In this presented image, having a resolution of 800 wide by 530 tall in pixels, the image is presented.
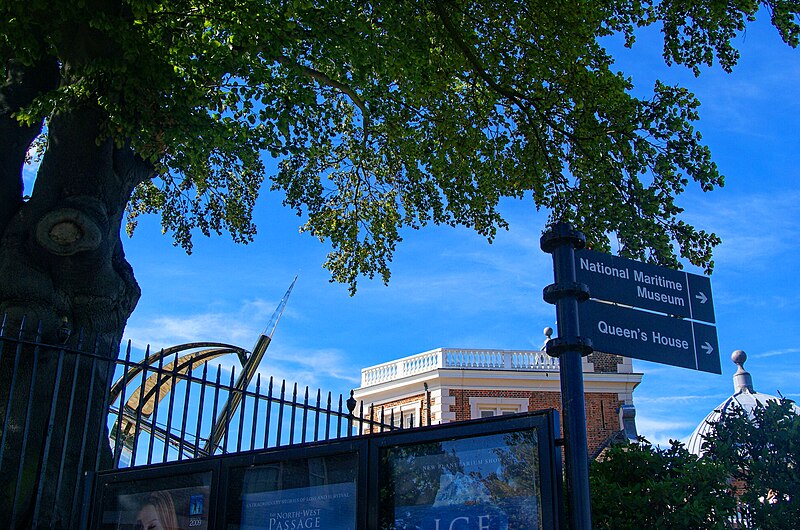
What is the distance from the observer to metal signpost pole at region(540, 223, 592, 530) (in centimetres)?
397

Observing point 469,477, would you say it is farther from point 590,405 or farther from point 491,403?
point 590,405

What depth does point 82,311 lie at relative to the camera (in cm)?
938

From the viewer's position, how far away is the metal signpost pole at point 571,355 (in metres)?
3.97

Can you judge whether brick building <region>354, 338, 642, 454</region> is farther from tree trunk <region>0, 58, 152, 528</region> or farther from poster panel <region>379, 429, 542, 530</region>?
poster panel <region>379, 429, 542, 530</region>

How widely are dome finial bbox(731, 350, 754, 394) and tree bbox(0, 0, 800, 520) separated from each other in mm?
25860

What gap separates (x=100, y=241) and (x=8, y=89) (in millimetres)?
2755

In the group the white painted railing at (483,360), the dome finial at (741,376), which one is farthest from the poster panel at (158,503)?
the dome finial at (741,376)

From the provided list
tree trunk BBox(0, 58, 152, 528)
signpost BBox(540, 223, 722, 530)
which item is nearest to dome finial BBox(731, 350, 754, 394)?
tree trunk BBox(0, 58, 152, 528)

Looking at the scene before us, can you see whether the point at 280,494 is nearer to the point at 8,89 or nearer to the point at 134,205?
the point at 8,89

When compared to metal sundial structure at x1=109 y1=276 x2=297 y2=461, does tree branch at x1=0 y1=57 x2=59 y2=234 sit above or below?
above

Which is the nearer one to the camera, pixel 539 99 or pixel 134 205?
pixel 539 99

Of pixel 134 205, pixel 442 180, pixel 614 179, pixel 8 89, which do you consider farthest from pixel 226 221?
pixel 614 179

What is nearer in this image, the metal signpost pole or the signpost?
the metal signpost pole

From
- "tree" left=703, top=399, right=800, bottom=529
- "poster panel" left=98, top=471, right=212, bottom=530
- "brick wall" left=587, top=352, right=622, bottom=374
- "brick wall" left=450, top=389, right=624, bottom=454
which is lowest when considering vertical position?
"poster panel" left=98, top=471, right=212, bottom=530
